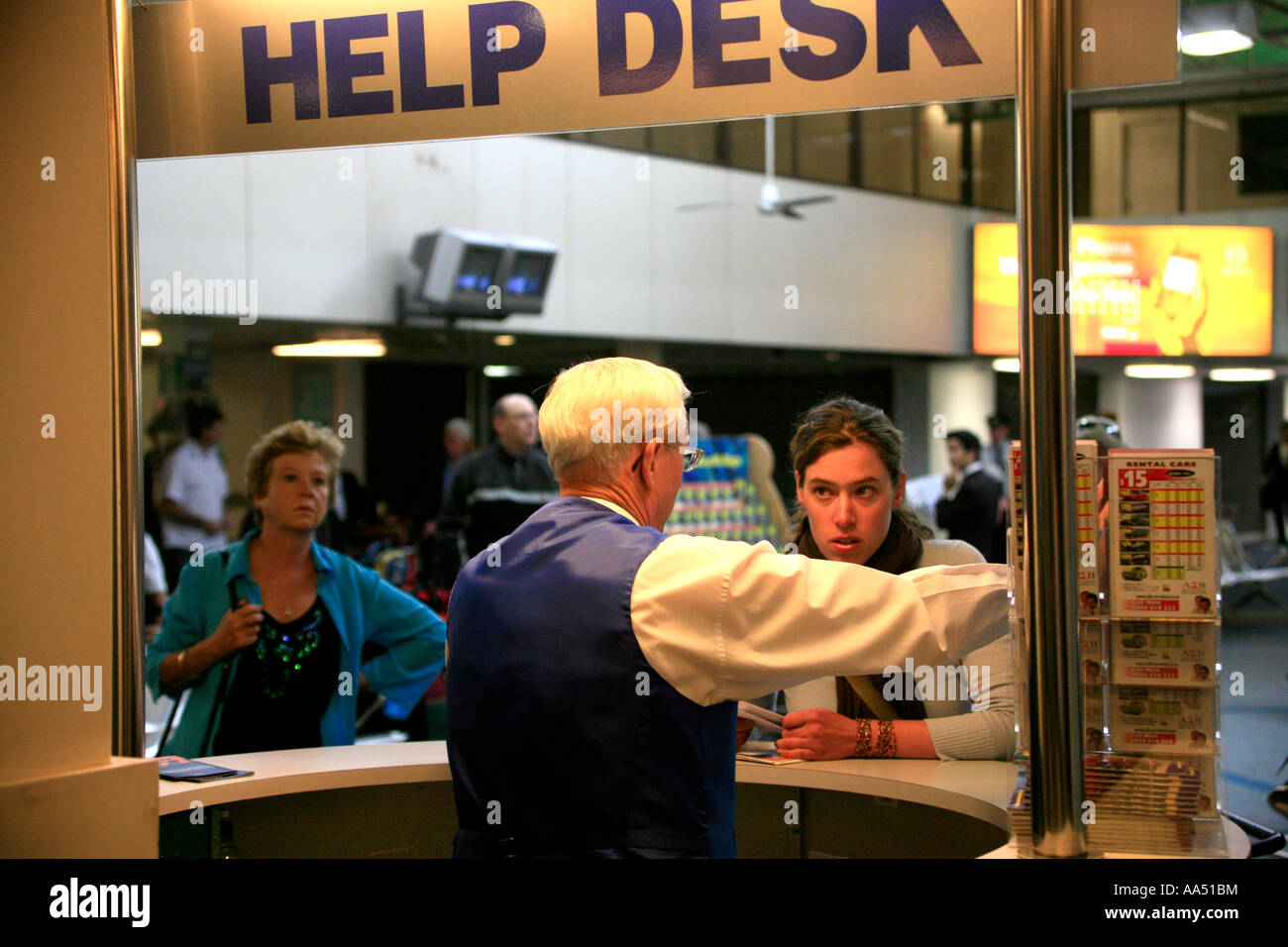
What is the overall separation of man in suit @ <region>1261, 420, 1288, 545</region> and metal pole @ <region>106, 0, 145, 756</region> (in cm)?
1111

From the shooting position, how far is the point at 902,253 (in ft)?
41.5

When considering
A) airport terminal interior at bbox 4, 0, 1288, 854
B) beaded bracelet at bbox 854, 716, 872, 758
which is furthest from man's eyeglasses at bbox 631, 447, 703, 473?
airport terminal interior at bbox 4, 0, 1288, 854

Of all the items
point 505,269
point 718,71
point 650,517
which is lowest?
point 650,517

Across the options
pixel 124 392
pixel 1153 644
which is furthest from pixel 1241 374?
pixel 124 392

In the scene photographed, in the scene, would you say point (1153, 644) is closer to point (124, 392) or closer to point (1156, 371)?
point (124, 392)

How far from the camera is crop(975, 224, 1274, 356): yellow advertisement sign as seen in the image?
987 cm

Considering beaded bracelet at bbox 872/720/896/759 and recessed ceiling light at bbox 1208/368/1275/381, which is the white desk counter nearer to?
beaded bracelet at bbox 872/720/896/759

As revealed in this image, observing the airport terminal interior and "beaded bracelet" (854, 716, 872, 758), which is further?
the airport terminal interior

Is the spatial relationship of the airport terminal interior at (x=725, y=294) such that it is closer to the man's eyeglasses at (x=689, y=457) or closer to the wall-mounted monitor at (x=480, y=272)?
the wall-mounted monitor at (x=480, y=272)

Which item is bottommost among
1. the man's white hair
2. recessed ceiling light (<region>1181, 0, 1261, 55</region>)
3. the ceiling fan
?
the man's white hair

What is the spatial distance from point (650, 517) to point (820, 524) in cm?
81

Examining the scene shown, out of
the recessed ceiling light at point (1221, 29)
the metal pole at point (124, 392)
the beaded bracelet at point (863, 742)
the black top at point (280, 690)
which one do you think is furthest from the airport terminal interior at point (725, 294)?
the metal pole at point (124, 392)
